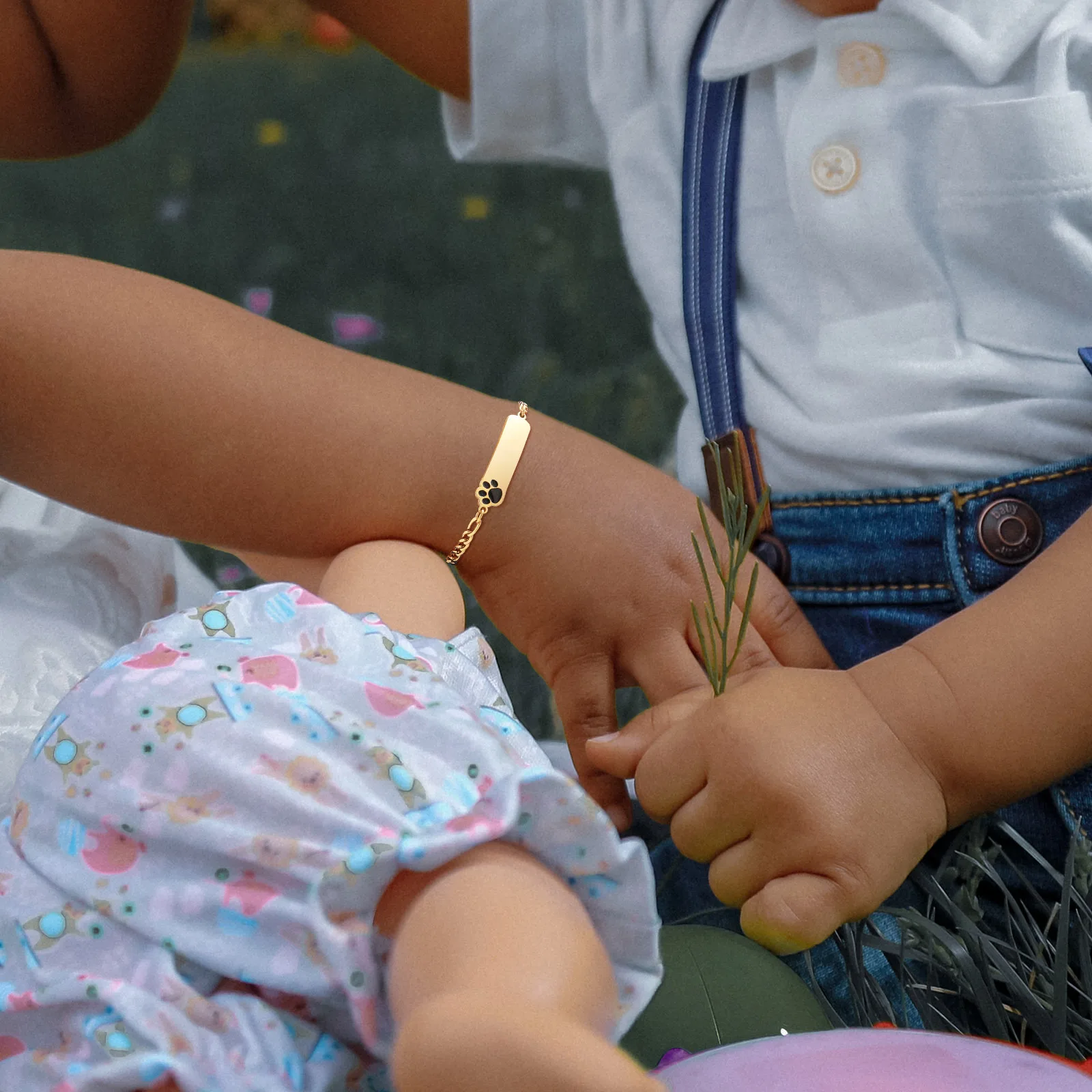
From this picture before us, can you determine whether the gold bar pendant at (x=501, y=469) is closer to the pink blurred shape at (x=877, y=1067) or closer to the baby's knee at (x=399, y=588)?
the baby's knee at (x=399, y=588)

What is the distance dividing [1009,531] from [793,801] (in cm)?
21

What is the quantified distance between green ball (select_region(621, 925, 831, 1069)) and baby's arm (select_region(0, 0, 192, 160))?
0.64 m

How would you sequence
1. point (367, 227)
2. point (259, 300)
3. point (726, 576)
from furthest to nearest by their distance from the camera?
point (367, 227) → point (259, 300) → point (726, 576)

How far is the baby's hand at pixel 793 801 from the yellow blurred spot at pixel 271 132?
4.78 feet

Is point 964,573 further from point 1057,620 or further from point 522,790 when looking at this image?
point 522,790

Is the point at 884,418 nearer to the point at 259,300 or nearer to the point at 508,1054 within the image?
the point at 508,1054

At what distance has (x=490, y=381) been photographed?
1500mm

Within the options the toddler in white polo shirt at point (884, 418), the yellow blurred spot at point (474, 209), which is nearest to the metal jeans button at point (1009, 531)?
the toddler in white polo shirt at point (884, 418)

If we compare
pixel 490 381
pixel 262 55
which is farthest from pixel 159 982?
pixel 262 55

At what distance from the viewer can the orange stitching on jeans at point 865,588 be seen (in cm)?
62

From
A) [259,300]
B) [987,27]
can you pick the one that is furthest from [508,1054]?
[259,300]

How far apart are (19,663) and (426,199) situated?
4.15 ft

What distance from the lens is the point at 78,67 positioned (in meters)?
0.78

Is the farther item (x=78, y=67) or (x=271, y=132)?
(x=271, y=132)
